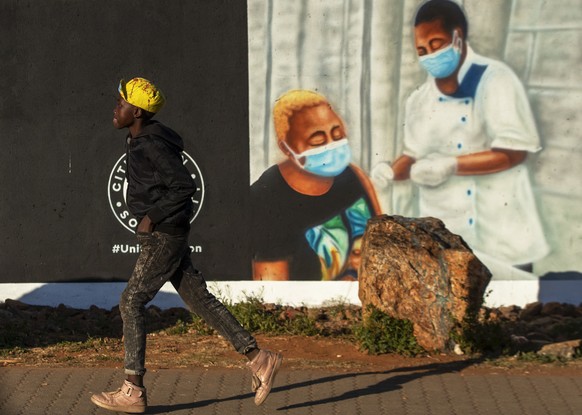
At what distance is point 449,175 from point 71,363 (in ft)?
12.1

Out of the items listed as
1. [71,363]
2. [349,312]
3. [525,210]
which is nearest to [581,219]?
[525,210]

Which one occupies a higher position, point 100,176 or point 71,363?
point 100,176

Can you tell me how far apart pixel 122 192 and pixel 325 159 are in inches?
70.5

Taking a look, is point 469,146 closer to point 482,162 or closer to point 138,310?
point 482,162

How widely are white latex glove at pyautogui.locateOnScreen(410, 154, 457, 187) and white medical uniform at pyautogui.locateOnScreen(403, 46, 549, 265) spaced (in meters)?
0.04

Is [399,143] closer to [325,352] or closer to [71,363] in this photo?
[325,352]

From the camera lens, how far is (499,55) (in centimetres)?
1063

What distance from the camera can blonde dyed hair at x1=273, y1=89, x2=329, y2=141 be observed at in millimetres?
10750

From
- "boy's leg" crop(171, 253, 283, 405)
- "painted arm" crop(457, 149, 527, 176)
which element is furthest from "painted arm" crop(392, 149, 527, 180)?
"boy's leg" crop(171, 253, 283, 405)

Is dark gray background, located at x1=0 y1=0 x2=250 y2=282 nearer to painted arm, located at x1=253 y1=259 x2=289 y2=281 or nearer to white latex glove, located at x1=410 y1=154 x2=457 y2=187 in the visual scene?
painted arm, located at x1=253 y1=259 x2=289 y2=281

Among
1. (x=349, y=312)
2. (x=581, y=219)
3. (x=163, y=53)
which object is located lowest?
(x=349, y=312)

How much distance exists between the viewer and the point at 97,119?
10875mm

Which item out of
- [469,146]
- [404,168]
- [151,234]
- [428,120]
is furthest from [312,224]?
[151,234]

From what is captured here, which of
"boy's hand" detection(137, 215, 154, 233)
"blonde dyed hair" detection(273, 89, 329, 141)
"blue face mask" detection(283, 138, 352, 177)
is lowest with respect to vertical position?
"blue face mask" detection(283, 138, 352, 177)
